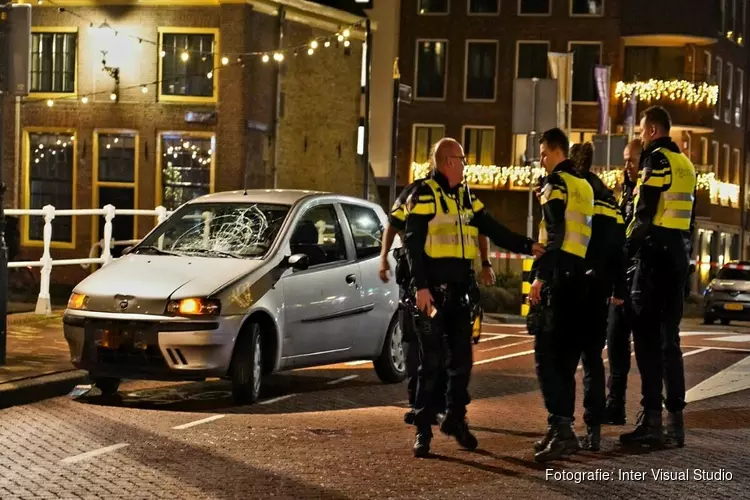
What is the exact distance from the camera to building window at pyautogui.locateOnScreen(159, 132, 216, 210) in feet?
101

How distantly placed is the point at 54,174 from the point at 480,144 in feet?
72.6

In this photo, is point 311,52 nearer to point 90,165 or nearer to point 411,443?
point 90,165

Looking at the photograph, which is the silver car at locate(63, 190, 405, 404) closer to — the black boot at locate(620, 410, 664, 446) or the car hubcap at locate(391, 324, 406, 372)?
the car hubcap at locate(391, 324, 406, 372)

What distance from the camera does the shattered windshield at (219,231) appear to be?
1251 cm

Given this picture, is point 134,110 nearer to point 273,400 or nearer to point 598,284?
point 273,400

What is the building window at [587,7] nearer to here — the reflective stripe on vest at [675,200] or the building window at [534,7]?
the building window at [534,7]

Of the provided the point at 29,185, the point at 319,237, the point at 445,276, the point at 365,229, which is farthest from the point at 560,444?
the point at 29,185

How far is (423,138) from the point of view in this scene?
51.4m

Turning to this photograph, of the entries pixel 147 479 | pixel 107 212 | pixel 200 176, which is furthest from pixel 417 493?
pixel 200 176

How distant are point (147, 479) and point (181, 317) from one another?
313cm

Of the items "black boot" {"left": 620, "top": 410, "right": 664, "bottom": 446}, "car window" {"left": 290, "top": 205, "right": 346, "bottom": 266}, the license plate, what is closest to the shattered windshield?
"car window" {"left": 290, "top": 205, "right": 346, "bottom": 266}

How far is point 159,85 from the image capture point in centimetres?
3059

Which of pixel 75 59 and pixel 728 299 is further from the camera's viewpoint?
pixel 75 59

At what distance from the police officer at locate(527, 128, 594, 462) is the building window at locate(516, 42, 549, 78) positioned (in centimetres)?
4052
